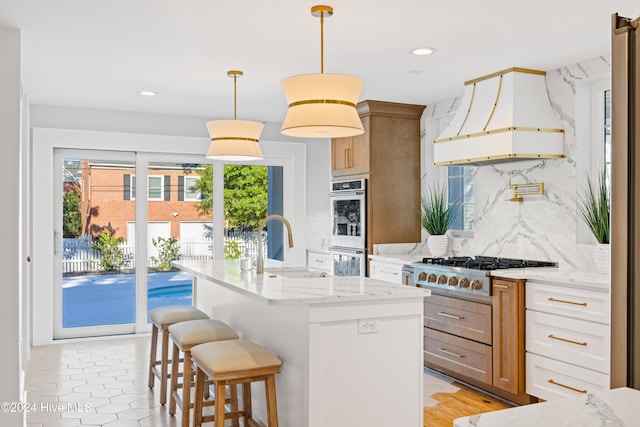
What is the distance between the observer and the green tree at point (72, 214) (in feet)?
20.0

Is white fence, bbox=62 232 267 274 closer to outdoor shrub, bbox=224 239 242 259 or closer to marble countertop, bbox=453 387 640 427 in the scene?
outdoor shrub, bbox=224 239 242 259

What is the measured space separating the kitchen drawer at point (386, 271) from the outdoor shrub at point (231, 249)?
1.87 meters

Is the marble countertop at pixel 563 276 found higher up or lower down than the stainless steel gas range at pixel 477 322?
higher up

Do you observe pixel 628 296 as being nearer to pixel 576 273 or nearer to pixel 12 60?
pixel 576 273

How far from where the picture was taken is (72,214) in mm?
6141

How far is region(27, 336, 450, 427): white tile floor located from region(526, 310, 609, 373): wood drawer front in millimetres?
862

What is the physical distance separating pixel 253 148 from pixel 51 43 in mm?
1500

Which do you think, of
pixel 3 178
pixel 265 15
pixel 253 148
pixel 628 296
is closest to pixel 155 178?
pixel 253 148

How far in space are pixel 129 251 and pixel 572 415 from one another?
5.79 metres

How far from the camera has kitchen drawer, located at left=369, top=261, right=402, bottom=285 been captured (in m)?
5.17

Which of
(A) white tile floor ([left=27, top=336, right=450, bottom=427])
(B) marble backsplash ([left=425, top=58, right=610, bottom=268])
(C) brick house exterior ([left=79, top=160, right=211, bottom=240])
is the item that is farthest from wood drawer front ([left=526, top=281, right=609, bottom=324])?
(C) brick house exterior ([left=79, top=160, right=211, bottom=240])

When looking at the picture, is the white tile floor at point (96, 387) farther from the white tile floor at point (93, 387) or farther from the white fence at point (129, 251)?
the white fence at point (129, 251)

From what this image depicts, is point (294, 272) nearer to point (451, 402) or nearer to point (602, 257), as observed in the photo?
point (451, 402)

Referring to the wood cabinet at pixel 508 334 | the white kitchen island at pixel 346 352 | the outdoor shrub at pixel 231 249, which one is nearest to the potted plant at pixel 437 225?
the wood cabinet at pixel 508 334
